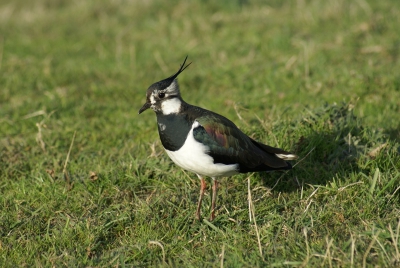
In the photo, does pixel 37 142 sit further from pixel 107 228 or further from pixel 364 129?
pixel 364 129

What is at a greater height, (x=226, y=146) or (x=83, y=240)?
(x=226, y=146)

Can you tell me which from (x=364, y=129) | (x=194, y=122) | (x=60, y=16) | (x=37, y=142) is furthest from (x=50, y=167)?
(x=60, y=16)

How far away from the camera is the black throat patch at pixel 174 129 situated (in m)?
4.34

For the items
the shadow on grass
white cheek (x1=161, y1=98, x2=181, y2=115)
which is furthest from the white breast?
the shadow on grass

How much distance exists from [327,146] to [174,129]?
5.14 feet

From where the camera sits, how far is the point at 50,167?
18.1 feet

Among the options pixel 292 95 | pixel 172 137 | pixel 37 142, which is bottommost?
pixel 292 95

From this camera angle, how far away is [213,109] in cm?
684

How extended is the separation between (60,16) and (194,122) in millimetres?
7176

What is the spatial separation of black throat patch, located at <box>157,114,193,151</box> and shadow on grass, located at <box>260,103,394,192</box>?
1.00 m

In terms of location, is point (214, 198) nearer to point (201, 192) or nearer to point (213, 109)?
point (201, 192)

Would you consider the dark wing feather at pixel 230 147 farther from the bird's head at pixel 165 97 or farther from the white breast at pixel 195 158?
the bird's head at pixel 165 97

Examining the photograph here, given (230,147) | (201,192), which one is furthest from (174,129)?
(201,192)

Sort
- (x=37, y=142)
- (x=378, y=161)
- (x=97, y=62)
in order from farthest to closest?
(x=97, y=62) → (x=37, y=142) → (x=378, y=161)
